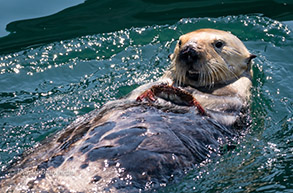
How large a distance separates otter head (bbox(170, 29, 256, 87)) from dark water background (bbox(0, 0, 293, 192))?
481 mm

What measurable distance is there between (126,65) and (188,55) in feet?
6.79

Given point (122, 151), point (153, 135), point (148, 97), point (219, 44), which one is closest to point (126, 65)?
Answer: point (219, 44)

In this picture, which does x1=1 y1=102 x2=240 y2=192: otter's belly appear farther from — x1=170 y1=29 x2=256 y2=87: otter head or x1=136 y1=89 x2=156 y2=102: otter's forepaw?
x1=170 y1=29 x2=256 y2=87: otter head

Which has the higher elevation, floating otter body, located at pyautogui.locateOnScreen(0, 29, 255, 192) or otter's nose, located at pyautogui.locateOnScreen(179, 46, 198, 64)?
otter's nose, located at pyautogui.locateOnScreen(179, 46, 198, 64)

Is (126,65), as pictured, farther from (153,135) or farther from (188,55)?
(153,135)

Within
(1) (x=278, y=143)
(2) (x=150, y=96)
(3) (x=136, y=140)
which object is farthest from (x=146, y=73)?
(3) (x=136, y=140)

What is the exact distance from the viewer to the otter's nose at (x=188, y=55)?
4.86 m

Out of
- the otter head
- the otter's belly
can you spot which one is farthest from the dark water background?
the otter head

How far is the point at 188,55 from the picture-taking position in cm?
489

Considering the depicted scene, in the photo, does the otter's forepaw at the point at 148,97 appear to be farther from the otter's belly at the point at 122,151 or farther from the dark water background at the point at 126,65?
the dark water background at the point at 126,65

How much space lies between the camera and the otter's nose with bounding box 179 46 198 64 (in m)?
4.86

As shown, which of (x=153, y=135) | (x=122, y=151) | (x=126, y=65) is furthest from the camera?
(x=126, y=65)

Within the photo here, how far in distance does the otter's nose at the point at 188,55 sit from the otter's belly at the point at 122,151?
0.86m

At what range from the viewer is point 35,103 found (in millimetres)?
5828
